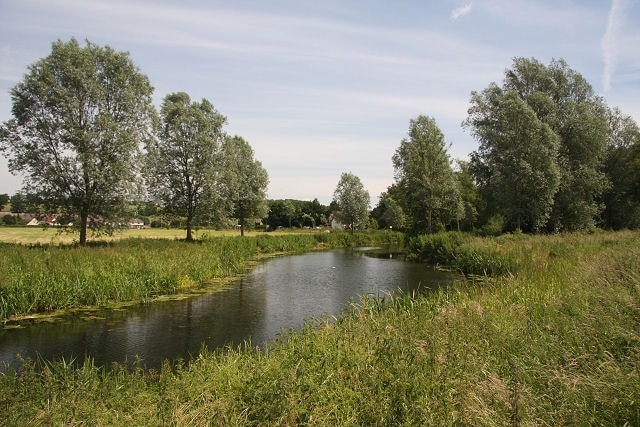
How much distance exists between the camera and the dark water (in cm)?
952

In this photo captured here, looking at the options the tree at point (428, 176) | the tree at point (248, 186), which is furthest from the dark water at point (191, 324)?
the tree at point (248, 186)

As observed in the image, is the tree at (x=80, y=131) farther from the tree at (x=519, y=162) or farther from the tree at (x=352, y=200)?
the tree at (x=352, y=200)

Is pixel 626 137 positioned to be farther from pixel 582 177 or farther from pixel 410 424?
pixel 410 424

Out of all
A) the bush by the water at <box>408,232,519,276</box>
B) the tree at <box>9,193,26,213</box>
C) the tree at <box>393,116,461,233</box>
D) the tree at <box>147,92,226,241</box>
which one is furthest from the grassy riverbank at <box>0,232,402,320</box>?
the tree at <box>393,116,461,233</box>

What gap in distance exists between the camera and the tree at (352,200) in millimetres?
59094

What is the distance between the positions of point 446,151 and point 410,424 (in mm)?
37165

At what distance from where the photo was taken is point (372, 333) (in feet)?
21.7

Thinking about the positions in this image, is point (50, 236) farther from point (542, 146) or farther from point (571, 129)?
point (571, 129)

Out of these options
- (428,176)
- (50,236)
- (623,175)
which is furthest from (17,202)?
(623,175)

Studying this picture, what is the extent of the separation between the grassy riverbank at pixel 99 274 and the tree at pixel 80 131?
308 cm

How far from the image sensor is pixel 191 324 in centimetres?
1217

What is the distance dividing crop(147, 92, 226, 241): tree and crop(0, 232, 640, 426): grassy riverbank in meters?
24.2

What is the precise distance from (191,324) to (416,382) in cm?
930

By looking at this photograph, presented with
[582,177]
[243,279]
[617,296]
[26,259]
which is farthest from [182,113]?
[582,177]
